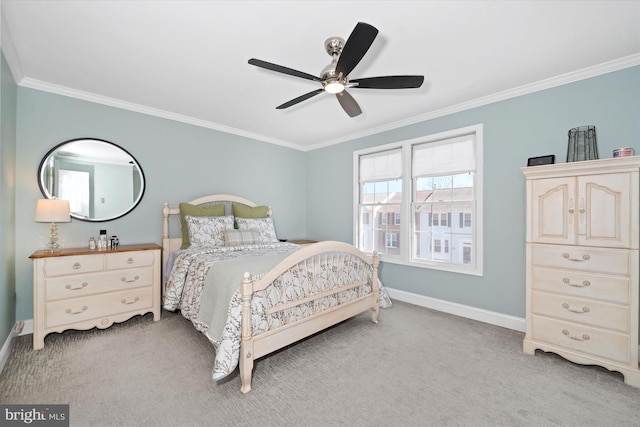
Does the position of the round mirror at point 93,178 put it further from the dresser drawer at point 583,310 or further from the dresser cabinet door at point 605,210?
the dresser cabinet door at point 605,210

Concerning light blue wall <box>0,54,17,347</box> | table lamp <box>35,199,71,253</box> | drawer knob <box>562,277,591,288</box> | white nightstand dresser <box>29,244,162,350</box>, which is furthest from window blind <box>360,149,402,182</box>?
light blue wall <box>0,54,17,347</box>

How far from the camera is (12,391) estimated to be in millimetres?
1913

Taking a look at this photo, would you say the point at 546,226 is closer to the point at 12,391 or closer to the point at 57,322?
the point at 12,391

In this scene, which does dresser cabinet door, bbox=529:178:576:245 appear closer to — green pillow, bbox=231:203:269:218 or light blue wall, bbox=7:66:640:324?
light blue wall, bbox=7:66:640:324

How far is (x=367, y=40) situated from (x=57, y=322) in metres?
3.57

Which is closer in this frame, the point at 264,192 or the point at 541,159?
the point at 541,159

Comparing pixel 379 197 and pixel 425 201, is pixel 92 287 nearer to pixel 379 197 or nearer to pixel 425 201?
pixel 379 197

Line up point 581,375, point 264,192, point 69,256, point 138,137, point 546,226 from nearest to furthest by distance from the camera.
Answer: point 581,375, point 546,226, point 69,256, point 138,137, point 264,192

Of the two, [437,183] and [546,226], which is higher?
[437,183]

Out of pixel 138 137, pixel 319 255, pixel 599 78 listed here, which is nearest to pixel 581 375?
pixel 319 255

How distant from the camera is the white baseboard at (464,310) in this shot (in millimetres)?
3031

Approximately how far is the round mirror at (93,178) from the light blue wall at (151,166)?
8cm

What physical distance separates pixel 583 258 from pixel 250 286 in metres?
2.70

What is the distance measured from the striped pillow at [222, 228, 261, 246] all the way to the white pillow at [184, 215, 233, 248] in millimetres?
92
